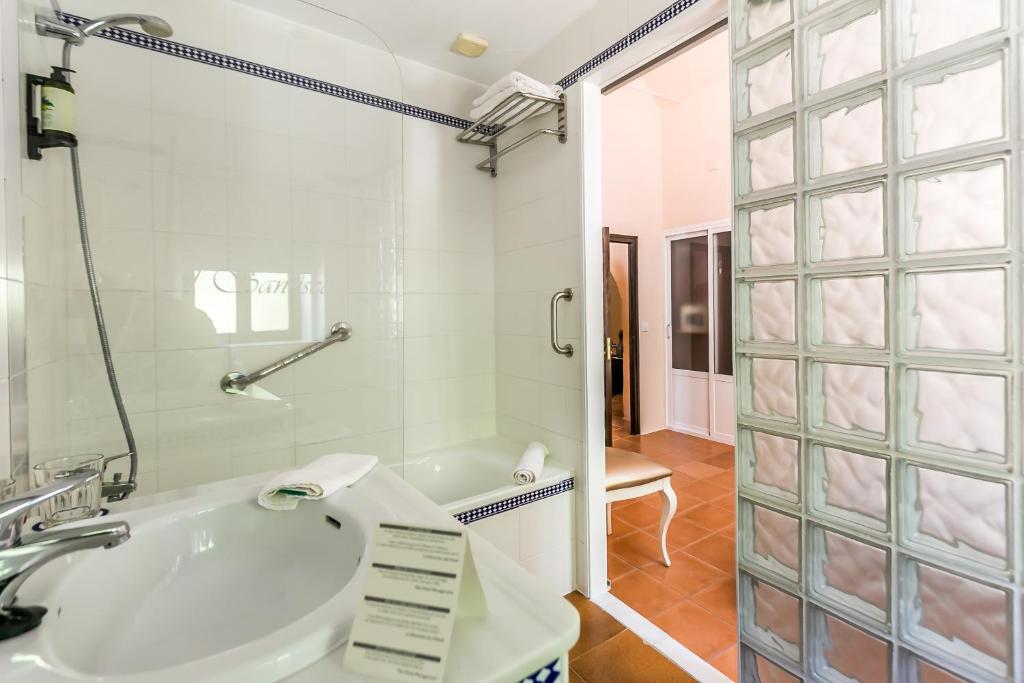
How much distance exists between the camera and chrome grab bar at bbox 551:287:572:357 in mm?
1908

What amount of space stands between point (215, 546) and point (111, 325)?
1.10 metres

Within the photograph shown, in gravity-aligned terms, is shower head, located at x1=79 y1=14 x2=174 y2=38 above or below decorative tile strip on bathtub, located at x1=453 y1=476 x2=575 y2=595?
above

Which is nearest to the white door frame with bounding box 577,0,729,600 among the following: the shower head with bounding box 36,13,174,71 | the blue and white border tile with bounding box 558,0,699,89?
the blue and white border tile with bounding box 558,0,699,89

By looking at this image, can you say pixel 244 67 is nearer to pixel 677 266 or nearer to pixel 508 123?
pixel 508 123

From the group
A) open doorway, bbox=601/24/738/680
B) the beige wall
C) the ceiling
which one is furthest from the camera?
the beige wall

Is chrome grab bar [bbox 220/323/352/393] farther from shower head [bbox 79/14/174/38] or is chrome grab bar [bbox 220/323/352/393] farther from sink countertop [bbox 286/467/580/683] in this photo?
sink countertop [bbox 286/467/580/683]

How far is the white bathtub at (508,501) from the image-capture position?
1717 mm

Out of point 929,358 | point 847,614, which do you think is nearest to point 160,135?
point 929,358

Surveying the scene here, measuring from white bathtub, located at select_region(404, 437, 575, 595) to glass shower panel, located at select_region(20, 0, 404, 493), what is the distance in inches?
12.8

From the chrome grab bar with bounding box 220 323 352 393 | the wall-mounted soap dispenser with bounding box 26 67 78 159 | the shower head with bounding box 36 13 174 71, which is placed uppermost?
the shower head with bounding box 36 13 174 71

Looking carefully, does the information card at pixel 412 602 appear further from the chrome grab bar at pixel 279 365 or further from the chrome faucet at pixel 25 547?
the chrome grab bar at pixel 279 365

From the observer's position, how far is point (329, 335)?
1864 millimetres

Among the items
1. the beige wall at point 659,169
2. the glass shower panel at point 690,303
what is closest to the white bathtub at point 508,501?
the beige wall at point 659,169

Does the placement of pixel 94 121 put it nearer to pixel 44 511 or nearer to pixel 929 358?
pixel 44 511
